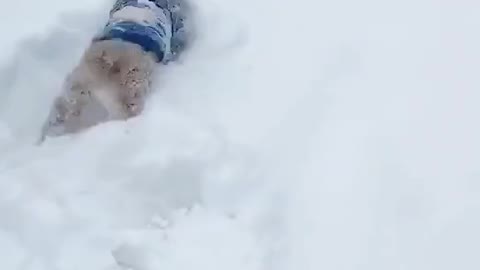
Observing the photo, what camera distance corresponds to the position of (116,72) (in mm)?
1515

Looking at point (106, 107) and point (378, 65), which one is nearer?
point (106, 107)

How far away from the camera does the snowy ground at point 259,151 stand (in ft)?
4.34

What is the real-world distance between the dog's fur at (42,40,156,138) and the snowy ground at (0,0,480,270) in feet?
0.08

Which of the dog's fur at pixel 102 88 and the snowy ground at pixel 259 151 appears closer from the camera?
the snowy ground at pixel 259 151

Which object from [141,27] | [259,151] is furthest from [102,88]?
[259,151]

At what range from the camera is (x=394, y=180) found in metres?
1.44

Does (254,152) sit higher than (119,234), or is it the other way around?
(254,152)

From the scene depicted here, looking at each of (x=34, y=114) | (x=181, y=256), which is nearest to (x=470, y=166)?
(x=181, y=256)

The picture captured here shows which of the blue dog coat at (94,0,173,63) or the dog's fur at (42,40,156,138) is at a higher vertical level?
the blue dog coat at (94,0,173,63)

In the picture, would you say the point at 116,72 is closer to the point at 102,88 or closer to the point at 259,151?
the point at 102,88

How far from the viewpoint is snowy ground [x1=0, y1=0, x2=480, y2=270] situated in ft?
4.34

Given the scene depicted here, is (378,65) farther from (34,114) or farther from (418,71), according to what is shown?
(34,114)

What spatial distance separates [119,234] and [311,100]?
483mm

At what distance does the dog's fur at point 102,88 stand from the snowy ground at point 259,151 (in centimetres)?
3
